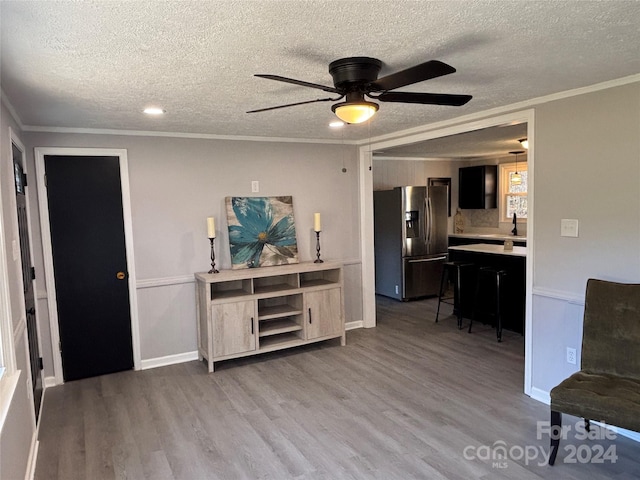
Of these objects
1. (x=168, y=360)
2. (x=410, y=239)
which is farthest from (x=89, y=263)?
(x=410, y=239)

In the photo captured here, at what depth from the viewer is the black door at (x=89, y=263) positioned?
13.0 ft

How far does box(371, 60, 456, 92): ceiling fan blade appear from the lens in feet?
6.45

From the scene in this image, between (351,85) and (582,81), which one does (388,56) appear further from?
(582,81)

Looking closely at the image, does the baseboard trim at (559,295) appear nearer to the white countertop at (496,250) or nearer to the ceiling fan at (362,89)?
the white countertop at (496,250)

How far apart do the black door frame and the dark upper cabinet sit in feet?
19.2

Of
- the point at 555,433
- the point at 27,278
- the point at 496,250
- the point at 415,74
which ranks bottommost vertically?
the point at 555,433

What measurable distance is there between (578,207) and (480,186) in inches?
187

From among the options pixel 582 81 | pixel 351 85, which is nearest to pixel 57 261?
pixel 351 85

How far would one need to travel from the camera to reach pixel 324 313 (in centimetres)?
→ 475

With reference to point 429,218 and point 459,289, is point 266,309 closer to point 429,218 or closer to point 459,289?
point 459,289

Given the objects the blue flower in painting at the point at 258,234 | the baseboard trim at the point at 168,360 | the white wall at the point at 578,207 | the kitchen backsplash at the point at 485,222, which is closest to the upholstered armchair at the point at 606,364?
the white wall at the point at 578,207

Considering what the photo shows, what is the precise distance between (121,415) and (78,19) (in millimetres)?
2829

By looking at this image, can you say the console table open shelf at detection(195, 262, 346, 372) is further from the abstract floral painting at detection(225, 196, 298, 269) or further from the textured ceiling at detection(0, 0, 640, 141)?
the textured ceiling at detection(0, 0, 640, 141)

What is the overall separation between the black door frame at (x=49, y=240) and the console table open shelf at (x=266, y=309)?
1.99ft
